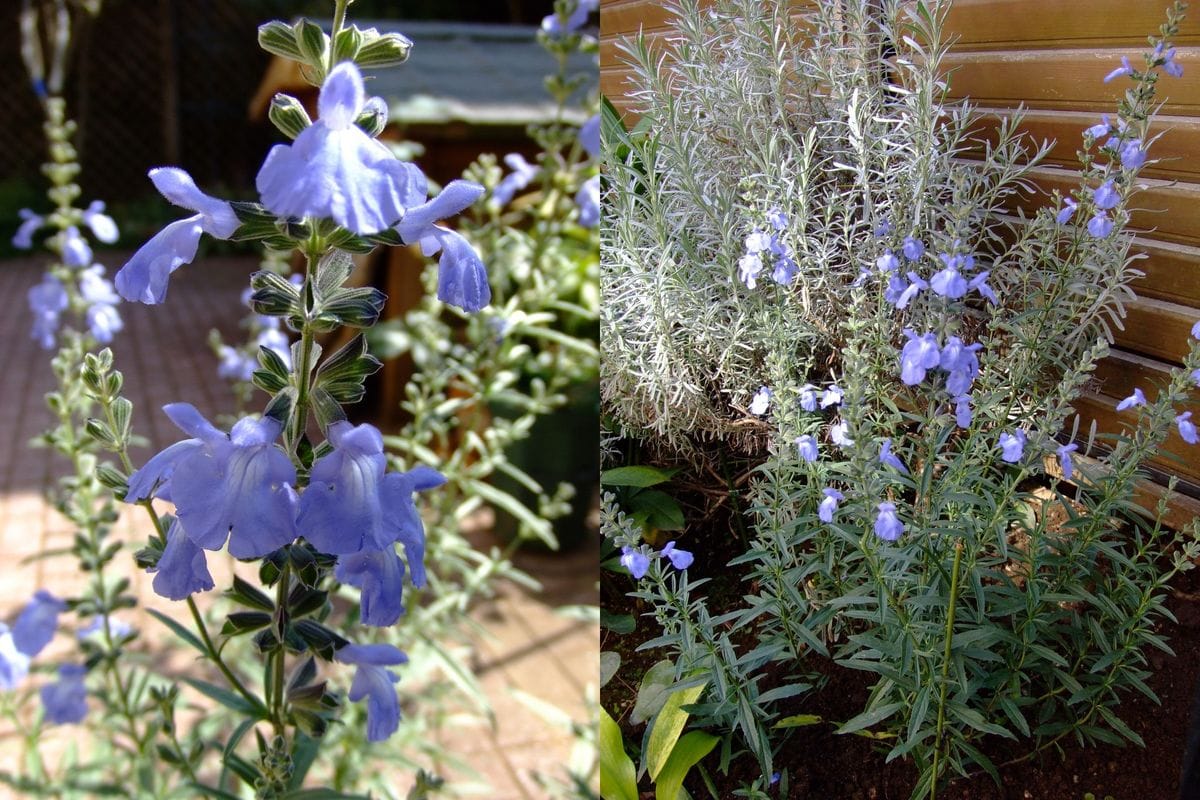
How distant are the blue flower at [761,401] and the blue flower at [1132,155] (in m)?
0.38

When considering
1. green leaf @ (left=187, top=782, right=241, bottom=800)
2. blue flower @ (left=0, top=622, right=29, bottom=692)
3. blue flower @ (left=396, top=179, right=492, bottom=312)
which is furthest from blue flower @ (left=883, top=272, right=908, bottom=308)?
blue flower @ (left=0, top=622, right=29, bottom=692)

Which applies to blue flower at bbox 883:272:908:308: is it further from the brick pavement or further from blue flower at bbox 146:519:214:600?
the brick pavement

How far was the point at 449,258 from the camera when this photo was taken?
2.58 feet

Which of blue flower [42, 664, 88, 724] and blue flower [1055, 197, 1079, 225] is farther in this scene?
blue flower [42, 664, 88, 724]

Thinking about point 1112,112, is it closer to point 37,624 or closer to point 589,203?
point 589,203

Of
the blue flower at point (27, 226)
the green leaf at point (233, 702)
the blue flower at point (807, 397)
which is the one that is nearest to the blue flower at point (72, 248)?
the blue flower at point (27, 226)

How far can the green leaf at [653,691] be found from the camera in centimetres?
124

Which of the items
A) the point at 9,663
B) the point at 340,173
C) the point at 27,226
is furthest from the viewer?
the point at 27,226

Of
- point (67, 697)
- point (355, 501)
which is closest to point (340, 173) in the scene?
point (355, 501)

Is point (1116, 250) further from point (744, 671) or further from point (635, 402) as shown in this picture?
point (744, 671)

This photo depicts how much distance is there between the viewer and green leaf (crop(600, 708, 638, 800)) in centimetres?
121

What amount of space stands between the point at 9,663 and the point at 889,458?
1112mm

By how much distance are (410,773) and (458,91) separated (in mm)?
2283

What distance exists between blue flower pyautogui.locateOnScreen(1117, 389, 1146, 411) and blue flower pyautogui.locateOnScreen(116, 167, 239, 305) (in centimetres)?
82
